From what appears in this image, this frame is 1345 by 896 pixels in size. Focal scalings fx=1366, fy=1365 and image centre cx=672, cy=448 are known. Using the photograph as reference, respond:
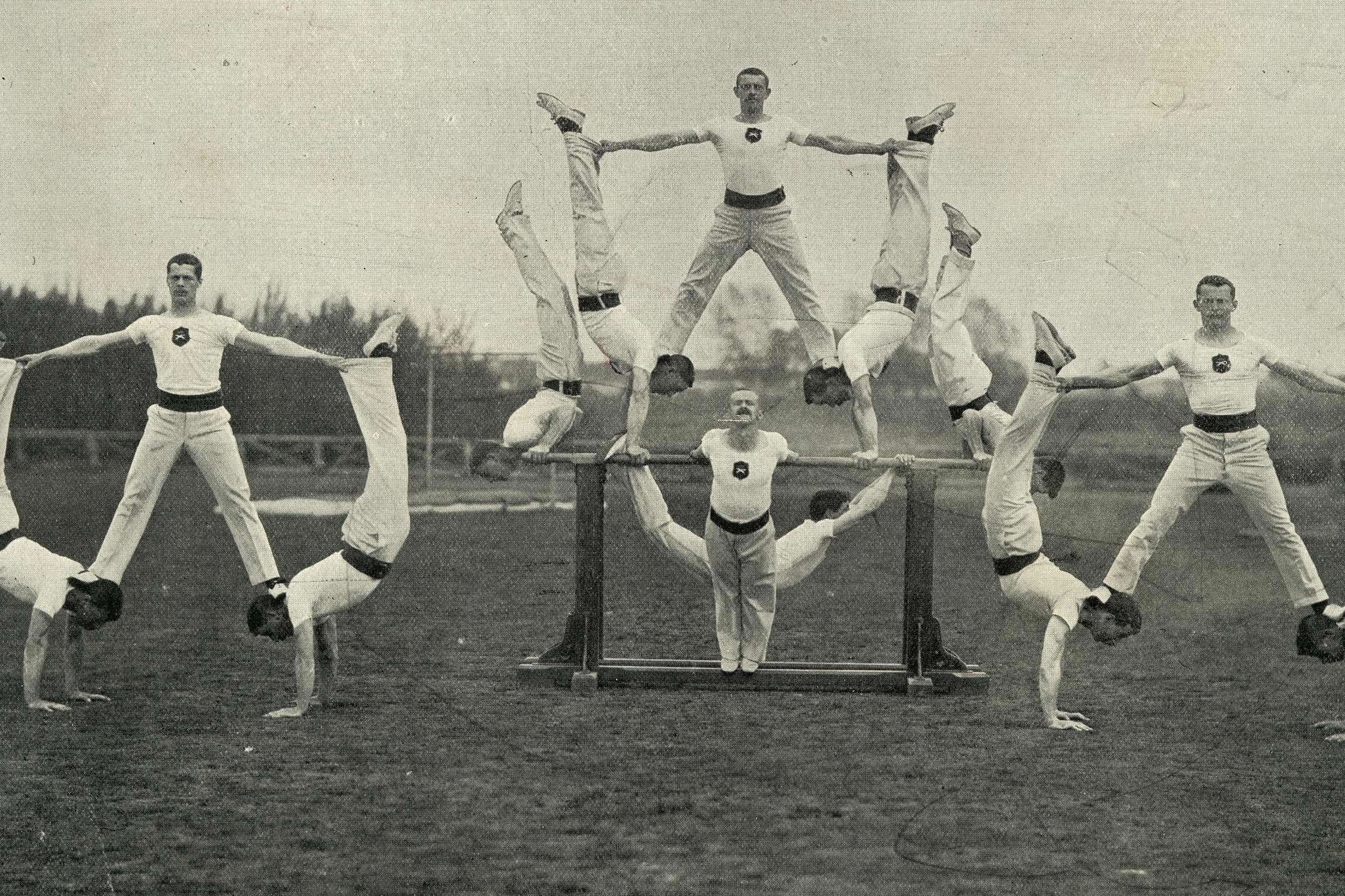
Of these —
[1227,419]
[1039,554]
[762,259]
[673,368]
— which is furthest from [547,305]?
[1227,419]

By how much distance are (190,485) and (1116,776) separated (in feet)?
62.2

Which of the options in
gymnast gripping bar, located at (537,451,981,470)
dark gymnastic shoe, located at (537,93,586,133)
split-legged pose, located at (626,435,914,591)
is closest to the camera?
gymnast gripping bar, located at (537,451,981,470)

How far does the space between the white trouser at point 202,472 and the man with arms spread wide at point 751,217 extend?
2.71 metres

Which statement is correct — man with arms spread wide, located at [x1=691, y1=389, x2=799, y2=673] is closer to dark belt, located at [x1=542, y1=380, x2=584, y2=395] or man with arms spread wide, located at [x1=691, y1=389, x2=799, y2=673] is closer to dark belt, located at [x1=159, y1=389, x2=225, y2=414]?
dark belt, located at [x1=542, y1=380, x2=584, y2=395]

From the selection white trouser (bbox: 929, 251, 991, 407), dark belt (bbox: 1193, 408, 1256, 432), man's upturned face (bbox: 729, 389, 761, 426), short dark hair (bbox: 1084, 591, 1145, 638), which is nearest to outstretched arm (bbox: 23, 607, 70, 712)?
man's upturned face (bbox: 729, 389, 761, 426)

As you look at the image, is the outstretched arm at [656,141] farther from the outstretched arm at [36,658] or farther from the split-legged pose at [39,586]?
the outstretched arm at [36,658]

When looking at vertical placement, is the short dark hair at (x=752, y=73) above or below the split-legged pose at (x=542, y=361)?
above

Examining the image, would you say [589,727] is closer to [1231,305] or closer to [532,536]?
[1231,305]

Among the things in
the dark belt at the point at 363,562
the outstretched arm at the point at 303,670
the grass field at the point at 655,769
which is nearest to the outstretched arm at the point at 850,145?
the grass field at the point at 655,769

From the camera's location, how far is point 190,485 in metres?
22.9

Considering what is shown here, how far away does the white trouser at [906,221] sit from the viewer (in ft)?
28.8

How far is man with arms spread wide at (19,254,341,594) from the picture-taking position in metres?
8.30

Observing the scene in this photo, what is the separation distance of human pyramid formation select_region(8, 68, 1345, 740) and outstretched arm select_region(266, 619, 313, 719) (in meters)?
0.01

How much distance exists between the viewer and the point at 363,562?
26.9 ft
